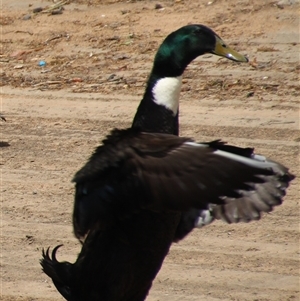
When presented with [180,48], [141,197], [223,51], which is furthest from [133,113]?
[141,197]

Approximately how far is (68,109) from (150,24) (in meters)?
2.28

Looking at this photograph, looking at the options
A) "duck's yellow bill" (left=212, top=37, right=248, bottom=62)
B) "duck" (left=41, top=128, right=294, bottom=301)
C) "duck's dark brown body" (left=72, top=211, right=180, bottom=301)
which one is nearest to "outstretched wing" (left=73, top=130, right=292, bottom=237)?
"duck" (left=41, top=128, right=294, bottom=301)

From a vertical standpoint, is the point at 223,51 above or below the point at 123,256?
above

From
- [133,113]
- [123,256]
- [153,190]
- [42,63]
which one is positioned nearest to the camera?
[153,190]

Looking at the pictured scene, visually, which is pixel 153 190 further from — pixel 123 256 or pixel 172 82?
pixel 172 82

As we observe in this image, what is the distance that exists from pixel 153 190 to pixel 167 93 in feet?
2.76

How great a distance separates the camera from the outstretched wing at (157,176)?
3.96 meters

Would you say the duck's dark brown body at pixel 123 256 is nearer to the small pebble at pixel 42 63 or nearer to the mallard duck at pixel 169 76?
the mallard duck at pixel 169 76

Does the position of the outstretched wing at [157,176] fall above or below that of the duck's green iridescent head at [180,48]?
below

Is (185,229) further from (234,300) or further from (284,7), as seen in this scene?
(284,7)

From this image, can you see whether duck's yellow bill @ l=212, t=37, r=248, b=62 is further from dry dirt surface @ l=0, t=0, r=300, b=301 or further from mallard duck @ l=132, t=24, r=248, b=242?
dry dirt surface @ l=0, t=0, r=300, b=301

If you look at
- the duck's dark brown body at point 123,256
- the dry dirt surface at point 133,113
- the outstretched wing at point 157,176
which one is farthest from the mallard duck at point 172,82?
the dry dirt surface at point 133,113

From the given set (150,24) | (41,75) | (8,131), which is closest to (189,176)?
(8,131)

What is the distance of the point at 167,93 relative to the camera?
15.7 feet
